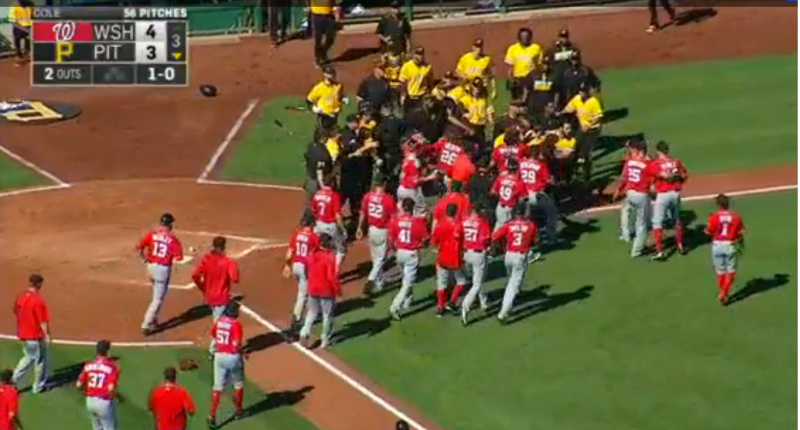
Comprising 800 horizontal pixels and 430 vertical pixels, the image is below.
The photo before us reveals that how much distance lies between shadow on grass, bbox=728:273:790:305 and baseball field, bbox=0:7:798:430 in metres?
0.04

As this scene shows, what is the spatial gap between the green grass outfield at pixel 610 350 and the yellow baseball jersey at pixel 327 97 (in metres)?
4.75

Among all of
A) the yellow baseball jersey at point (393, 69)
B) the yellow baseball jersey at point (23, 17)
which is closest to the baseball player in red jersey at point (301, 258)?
the yellow baseball jersey at point (393, 69)

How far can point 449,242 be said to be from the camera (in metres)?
25.2

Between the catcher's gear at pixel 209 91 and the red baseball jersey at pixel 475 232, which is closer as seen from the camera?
the red baseball jersey at pixel 475 232

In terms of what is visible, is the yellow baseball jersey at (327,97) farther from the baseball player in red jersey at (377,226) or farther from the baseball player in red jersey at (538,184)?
the baseball player in red jersey at (538,184)

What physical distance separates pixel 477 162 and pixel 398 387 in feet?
20.3

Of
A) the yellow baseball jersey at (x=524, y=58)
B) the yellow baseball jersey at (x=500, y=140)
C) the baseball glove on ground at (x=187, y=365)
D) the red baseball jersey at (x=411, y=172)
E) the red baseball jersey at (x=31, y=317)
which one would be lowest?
the baseball glove on ground at (x=187, y=365)

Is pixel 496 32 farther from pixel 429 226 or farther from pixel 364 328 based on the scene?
pixel 364 328

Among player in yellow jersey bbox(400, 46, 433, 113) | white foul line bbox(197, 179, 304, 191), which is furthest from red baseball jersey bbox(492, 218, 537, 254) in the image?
white foul line bbox(197, 179, 304, 191)

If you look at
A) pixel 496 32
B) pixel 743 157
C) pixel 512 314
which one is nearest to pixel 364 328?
pixel 512 314

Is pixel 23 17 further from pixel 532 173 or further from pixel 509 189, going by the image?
pixel 509 189

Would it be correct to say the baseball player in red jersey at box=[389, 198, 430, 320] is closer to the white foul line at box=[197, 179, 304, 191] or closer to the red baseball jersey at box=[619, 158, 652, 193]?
the red baseball jersey at box=[619, 158, 652, 193]

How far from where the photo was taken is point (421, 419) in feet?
75.7

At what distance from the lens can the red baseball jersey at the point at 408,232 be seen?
25469 mm
